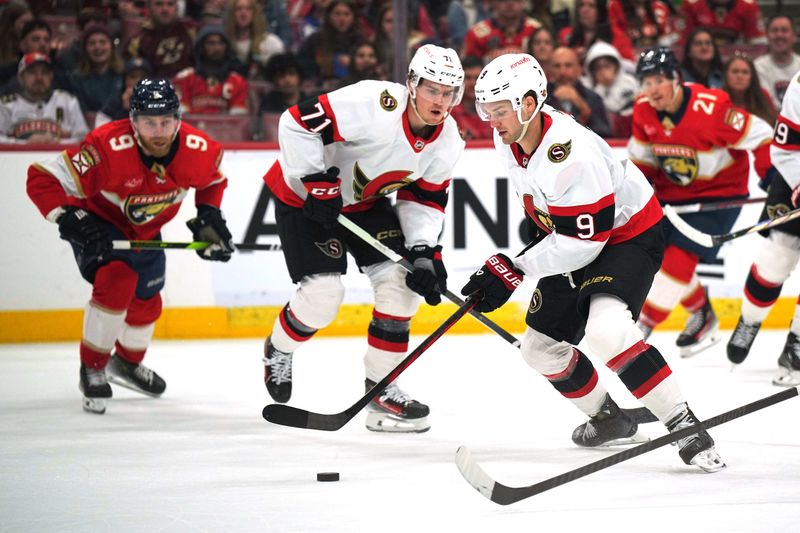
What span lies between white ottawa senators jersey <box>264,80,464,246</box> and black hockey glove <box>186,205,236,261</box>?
44 cm

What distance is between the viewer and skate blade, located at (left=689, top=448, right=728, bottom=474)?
114 inches

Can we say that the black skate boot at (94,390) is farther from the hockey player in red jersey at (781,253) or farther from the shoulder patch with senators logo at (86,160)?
the hockey player in red jersey at (781,253)

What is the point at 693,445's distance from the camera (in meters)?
2.88

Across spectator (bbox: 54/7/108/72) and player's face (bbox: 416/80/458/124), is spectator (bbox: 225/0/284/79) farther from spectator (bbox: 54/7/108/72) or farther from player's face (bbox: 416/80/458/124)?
player's face (bbox: 416/80/458/124)

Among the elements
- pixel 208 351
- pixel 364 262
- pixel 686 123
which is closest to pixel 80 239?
pixel 364 262

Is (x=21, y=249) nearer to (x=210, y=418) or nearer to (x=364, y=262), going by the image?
(x=210, y=418)

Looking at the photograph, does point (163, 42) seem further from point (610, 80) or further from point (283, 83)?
point (610, 80)

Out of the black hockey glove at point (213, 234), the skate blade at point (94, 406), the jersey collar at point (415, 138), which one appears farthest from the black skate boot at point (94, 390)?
the jersey collar at point (415, 138)

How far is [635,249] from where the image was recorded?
2.99 metres

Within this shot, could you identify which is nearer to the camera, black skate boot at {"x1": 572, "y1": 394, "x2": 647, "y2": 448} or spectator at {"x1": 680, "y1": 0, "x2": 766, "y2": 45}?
black skate boot at {"x1": 572, "y1": 394, "x2": 647, "y2": 448}

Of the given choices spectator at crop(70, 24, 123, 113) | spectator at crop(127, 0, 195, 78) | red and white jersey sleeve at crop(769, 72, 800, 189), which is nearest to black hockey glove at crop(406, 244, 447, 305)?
red and white jersey sleeve at crop(769, 72, 800, 189)

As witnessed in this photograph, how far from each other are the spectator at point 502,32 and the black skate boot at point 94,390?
10.9ft

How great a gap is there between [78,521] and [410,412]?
4.29 ft

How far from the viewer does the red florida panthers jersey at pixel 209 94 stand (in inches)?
240
